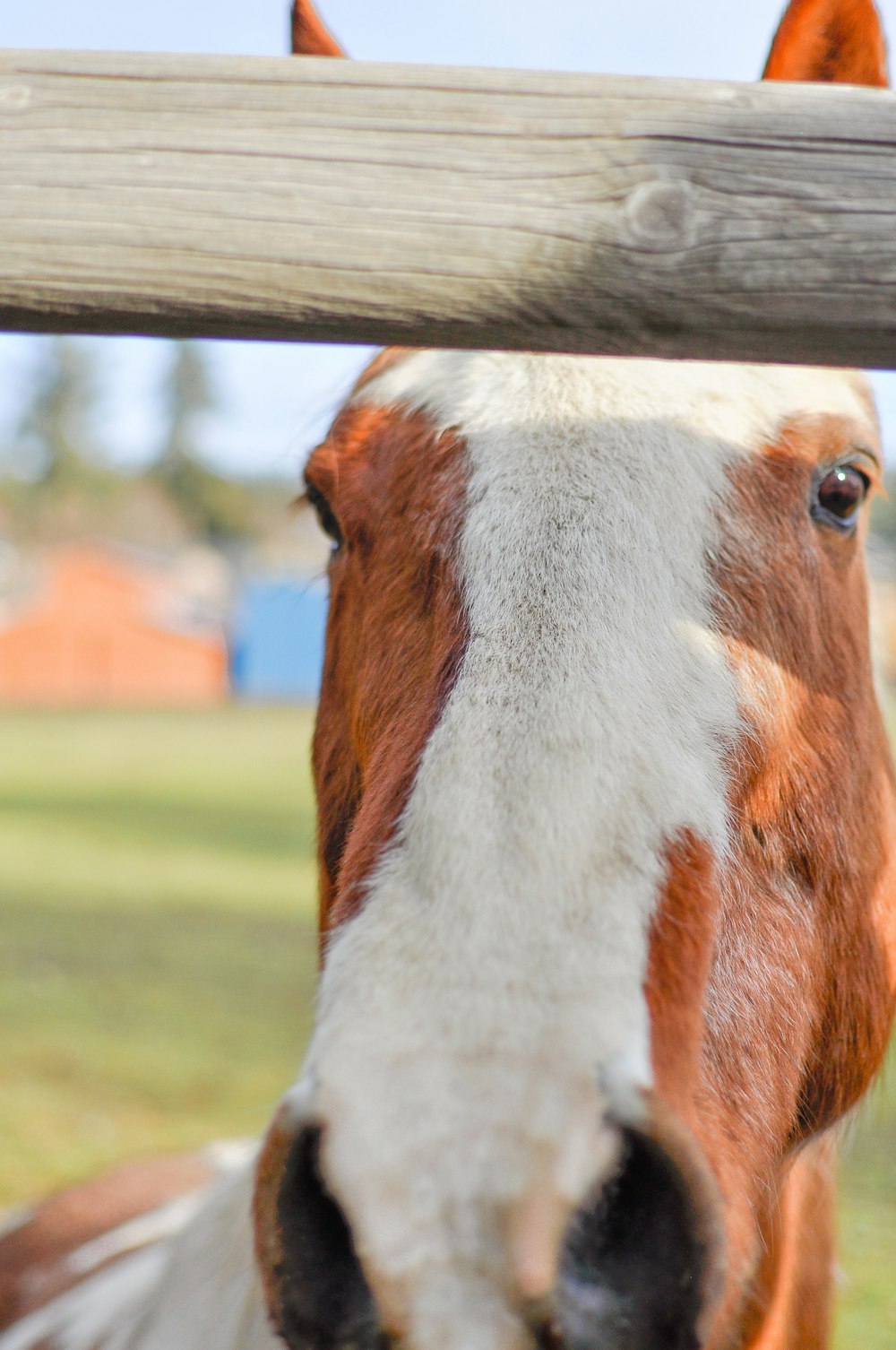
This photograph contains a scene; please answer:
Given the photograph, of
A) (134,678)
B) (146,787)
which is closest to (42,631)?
(134,678)

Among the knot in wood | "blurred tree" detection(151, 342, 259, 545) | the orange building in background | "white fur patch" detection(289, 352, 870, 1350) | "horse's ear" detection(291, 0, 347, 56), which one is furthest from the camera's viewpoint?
"blurred tree" detection(151, 342, 259, 545)

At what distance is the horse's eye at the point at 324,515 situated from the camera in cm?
174

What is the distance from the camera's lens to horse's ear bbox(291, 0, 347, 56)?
2014 millimetres

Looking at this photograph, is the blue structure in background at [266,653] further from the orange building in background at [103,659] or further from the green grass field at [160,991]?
the green grass field at [160,991]

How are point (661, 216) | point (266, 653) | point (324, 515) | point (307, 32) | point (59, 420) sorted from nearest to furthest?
point (661, 216), point (324, 515), point (307, 32), point (266, 653), point (59, 420)

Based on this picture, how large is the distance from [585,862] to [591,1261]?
12.9 inches

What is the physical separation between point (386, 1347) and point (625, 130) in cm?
117

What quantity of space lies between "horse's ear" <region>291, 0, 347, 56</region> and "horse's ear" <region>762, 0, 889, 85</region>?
0.74 m

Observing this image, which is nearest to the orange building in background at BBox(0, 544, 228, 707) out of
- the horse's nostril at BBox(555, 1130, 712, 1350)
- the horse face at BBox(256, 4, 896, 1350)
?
the horse face at BBox(256, 4, 896, 1350)

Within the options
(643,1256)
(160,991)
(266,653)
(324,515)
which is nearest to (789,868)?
(643,1256)

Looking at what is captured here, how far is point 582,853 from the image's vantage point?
1.09 metres

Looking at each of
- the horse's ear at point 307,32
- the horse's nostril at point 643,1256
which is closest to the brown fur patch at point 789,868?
the horse's nostril at point 643,1256

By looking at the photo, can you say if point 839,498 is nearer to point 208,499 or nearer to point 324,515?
Answer: point 324,515

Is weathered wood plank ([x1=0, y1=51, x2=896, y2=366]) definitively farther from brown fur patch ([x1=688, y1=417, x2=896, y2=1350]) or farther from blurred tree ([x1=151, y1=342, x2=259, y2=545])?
blurred tree ([x1=151, y1=342, x2=259, y2=545])
